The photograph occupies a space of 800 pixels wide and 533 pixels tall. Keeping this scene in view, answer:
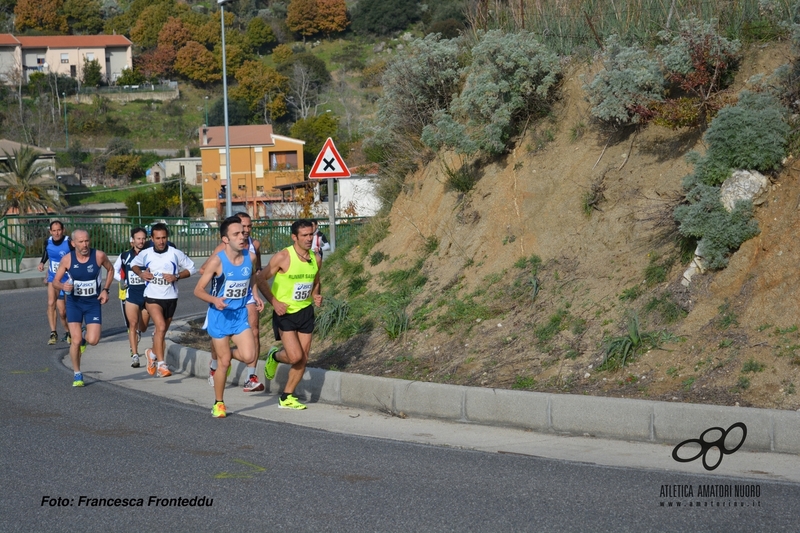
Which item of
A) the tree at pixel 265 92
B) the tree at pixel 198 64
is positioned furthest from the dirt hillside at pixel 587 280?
the tree at pixel 198 64

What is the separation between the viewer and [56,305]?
13805 mm

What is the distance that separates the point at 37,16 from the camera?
126 metres

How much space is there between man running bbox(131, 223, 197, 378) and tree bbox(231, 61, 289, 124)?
271 ft

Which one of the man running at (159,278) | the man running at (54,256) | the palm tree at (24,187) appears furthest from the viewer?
the palm tree at (24,187)

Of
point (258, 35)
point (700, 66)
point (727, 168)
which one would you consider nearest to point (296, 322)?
point (727, 168)

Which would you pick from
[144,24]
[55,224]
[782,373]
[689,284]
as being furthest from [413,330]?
[144,24]

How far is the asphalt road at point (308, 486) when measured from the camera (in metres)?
5.58

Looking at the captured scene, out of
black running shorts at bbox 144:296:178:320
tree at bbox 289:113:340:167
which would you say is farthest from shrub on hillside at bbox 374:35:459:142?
tree at bbox 289:113:340:167

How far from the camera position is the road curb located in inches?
278

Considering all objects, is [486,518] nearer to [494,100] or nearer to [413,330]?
[413,330]

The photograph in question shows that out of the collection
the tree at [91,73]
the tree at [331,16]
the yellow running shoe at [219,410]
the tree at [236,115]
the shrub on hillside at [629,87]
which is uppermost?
the tree at [331,16]

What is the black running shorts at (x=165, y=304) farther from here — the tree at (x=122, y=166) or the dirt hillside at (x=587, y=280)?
the tree at (x=122, y=166)

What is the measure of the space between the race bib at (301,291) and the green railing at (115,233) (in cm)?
1702

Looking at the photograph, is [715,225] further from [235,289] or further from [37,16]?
[37,16]
